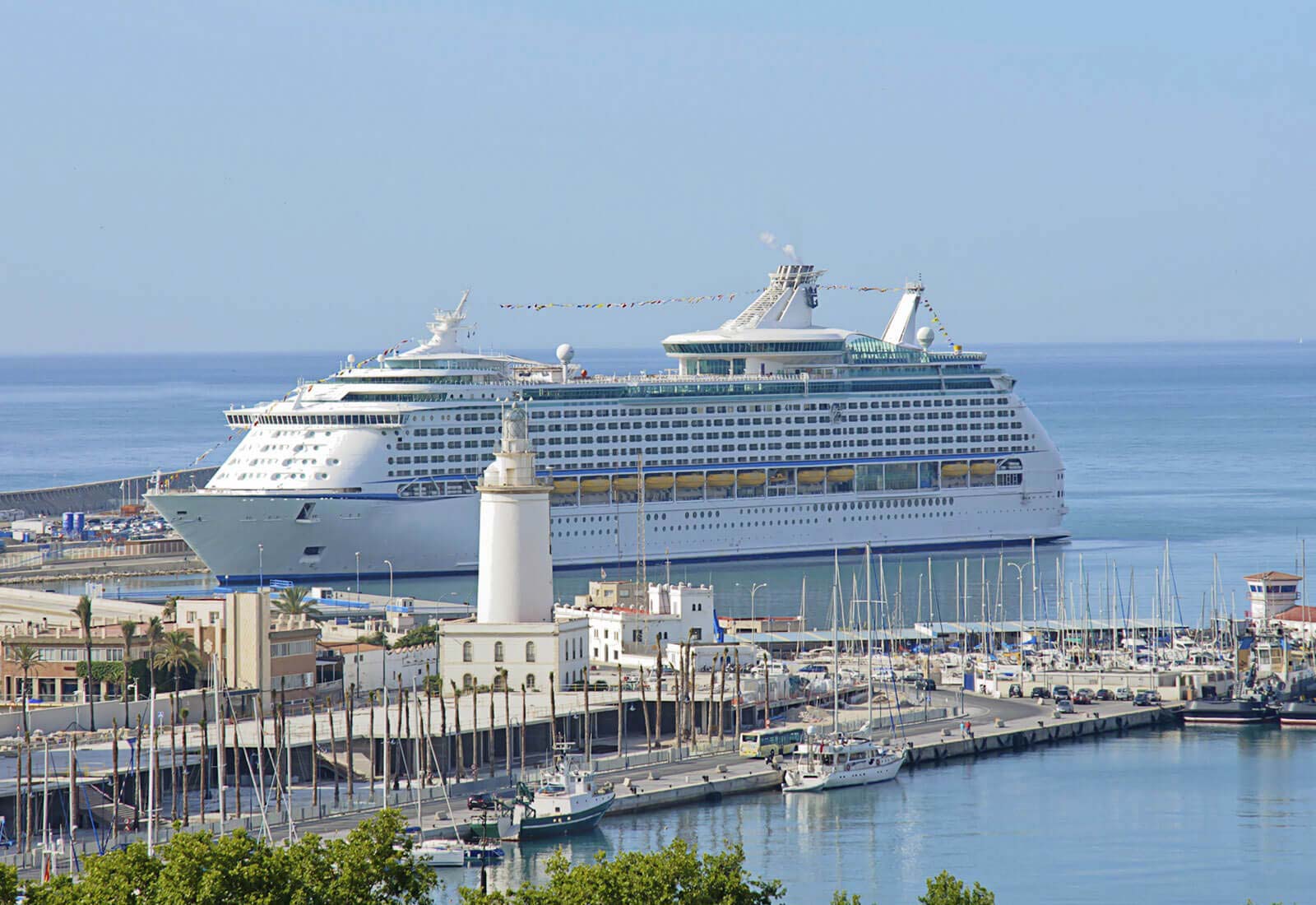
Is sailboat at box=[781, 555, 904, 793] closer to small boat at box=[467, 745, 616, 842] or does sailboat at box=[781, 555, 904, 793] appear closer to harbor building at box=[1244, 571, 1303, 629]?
small boat at box=[467, 745, 616, 842]

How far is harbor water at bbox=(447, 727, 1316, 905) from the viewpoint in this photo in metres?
33.5

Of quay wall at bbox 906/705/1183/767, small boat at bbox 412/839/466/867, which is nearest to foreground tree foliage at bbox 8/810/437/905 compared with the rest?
small boat at bbox 412/839/466/867

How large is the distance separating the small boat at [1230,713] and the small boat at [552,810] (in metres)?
15.9

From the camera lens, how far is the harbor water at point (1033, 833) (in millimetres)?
33531

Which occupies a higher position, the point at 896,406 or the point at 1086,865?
the point at 896,406

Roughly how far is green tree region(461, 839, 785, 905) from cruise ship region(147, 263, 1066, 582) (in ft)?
131

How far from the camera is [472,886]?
3244 centimetres

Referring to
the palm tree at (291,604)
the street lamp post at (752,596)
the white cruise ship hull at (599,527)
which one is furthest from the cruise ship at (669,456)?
the palm tree at (291,604)

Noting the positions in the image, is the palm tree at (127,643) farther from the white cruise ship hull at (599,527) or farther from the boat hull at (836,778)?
the white cruise ship hull at (599,527)

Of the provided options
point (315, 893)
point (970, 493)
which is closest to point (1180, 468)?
point (970, 493)

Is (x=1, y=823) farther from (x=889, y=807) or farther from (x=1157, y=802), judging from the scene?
(x=1157, y=802)

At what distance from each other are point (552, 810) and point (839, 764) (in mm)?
6301

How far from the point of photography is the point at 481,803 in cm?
3591

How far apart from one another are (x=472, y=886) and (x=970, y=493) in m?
49.6
